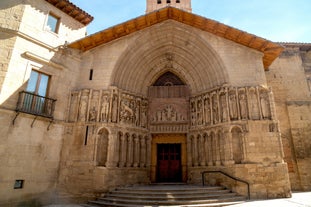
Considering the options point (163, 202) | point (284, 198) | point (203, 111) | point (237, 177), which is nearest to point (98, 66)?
point (203, 111)

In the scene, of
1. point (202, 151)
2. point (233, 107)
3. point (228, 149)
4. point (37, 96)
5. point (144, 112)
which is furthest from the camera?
point (144, 112)

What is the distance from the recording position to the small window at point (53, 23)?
890 cm

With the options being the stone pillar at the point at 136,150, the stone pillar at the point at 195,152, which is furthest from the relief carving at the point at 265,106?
the stone pillar at the point at 136,150

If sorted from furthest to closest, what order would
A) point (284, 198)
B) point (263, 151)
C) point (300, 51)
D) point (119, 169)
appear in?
point (300, 51) < point (119, 169) < point (263, 151) < point (284, 198)

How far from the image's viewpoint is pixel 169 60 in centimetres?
1060

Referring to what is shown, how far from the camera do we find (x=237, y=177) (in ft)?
24.2

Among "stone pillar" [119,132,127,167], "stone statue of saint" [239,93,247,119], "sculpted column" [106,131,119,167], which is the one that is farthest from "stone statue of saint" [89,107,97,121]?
"stone statue of saint" [239,93,247,119]

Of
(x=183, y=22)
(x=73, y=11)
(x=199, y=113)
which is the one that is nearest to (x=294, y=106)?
(x=199, y=113)

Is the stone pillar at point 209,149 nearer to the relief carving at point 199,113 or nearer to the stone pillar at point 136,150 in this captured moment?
the relief carving at point 199,113

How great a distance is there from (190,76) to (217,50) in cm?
186

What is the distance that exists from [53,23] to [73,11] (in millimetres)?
1210

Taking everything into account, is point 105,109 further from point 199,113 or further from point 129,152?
point 199,113

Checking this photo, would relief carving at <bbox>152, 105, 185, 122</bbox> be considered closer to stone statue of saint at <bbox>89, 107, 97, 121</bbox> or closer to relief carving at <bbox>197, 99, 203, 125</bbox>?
relief carving at <bbox>197, 99, 203, 125</bbox>

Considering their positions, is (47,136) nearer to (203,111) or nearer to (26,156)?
(26,156)
